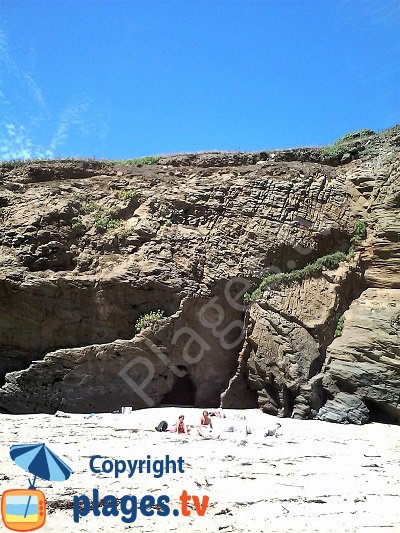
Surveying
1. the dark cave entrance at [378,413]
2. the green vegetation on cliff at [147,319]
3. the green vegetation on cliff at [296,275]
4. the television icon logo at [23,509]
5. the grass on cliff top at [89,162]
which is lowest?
the dark cave entrance at [378,413]

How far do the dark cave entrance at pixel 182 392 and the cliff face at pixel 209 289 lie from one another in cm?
4

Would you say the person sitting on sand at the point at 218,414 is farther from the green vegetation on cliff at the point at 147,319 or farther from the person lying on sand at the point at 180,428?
the green vegetation on cliff at the point at 147,319

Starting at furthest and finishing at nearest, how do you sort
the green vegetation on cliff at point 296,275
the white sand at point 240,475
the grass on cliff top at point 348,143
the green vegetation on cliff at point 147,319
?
1. the grass on cliff top at point 348,143
2. the green vegetation on cliff at point 296,275
3. the green vegetation on cliff at point 147,319
4. the white sand at point 240,475

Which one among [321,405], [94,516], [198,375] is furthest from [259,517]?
[198,375]

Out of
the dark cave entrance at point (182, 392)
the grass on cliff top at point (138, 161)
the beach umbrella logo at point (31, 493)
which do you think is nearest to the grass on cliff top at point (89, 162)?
the grass on cliff top at point (138, 161)

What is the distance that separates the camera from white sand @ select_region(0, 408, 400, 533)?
4934mm

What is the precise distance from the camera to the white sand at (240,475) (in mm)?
4934

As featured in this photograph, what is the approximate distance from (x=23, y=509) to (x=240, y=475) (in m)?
2.78

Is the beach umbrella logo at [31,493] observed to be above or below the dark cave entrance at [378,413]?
above

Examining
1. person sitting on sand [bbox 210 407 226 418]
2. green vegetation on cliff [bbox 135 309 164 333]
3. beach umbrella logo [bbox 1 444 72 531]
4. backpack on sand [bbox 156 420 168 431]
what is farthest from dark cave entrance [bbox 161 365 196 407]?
beach umbrella logo [bbox 1 444 72 531]

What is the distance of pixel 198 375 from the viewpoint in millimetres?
12711

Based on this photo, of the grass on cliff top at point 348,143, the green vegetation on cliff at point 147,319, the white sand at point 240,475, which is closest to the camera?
the white sand at point 240,475

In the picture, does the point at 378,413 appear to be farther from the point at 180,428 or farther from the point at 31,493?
the point at 31,493

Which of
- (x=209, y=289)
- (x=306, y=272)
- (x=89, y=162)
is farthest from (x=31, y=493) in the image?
(x=89, y=162)
